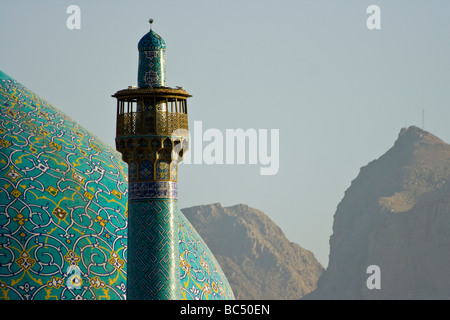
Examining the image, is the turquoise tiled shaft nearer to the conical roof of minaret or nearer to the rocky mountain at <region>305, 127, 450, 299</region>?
the conical roof of minaret

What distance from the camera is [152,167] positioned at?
36.7 feet

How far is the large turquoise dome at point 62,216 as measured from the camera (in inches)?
456

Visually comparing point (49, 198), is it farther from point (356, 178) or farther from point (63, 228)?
point (356, 178)

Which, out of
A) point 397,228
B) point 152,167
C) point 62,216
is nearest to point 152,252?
point 152,167

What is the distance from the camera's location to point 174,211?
1116 cm

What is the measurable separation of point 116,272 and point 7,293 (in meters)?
1.18

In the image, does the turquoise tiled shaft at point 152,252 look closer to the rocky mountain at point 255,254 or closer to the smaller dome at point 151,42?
the smaller dome at point 151,42

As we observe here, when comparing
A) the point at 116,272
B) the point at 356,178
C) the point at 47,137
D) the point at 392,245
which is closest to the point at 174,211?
the point at 116,272

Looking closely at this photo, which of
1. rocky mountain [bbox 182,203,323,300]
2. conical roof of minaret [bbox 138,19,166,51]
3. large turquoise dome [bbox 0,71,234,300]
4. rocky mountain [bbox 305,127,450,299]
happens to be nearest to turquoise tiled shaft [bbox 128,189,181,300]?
large turquoise dome [bbox 0,71,234,300]

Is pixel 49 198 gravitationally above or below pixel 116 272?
above

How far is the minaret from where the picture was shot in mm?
10844

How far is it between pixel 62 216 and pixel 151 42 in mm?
2109

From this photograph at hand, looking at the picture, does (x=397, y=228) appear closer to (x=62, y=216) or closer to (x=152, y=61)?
(x=62, y=216)

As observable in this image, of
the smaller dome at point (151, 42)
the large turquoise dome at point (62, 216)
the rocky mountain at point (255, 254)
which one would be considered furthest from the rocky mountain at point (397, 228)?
the smaller dome at point (151, 42)
